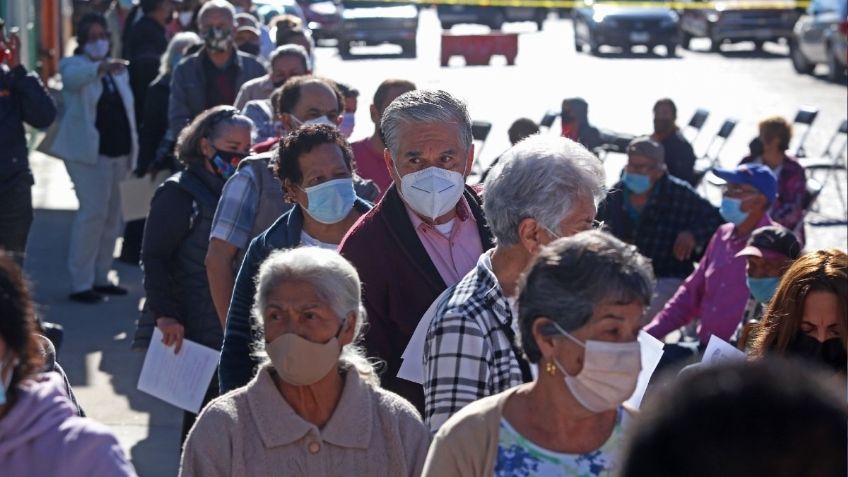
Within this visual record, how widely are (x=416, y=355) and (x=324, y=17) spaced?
31.5 m

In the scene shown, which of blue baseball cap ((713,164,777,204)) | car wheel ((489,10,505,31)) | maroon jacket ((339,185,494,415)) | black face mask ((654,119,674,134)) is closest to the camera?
maroon jacket ((339,185,494,415))

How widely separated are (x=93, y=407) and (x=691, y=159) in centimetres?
505

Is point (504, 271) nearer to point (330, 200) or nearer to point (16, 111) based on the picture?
point (330, 200)

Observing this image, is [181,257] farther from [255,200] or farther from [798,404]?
[798,404]

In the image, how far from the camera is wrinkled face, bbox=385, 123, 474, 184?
488cm

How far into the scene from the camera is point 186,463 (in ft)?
12.0

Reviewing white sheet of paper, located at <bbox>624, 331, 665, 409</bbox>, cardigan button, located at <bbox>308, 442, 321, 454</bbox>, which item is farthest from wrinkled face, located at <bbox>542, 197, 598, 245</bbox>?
cardigan button, located at <bbox>308, 442, 321, 454</bbox>

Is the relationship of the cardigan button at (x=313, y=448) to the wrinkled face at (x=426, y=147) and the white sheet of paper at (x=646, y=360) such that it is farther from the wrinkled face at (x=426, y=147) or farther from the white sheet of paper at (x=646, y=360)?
the wrinkled face at (x=426, y=147)

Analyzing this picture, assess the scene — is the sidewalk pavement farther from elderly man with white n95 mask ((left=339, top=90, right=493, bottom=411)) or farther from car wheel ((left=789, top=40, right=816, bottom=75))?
car wheel ((left=789, top=40, right=816, bottom=75))

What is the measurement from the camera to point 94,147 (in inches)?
420

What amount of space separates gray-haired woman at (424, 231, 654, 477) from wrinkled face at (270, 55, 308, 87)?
5.95 metres

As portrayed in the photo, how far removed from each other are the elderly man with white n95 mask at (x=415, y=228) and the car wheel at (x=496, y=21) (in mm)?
33628

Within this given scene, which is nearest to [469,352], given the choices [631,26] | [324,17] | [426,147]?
[426,147]

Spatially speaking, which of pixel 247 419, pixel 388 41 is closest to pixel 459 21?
pixel 388 41
